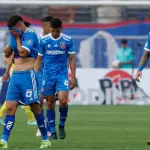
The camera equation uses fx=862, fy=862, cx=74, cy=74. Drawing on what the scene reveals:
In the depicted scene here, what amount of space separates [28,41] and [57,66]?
2.71 metres

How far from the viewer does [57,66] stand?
672 inches

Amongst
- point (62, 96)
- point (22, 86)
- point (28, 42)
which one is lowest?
point (62, 96)

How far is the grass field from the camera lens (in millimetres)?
15031

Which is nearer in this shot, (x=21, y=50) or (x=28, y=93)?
(x=21, y=50)

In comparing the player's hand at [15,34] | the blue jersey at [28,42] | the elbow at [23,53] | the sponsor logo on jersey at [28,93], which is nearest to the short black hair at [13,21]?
the player's hand at [15,34]

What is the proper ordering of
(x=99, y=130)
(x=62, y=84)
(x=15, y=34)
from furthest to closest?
1. (x=99, y=130)
2. (x=62, y=84)
3. (x=15, y=34)

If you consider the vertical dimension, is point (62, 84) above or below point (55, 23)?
below

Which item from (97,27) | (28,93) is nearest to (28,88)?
(28,93)

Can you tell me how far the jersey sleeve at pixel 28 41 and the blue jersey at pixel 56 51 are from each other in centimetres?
244

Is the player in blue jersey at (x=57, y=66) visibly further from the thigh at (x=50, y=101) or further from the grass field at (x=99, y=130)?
the grass field at (x=99, y=130)

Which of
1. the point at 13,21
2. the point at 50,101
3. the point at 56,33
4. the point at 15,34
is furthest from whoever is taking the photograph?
the point at 50,101

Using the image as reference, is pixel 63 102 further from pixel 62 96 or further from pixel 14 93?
pixel 14 93

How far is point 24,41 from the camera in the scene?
47.3 feet

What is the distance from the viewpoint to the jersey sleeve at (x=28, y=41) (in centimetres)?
1438
